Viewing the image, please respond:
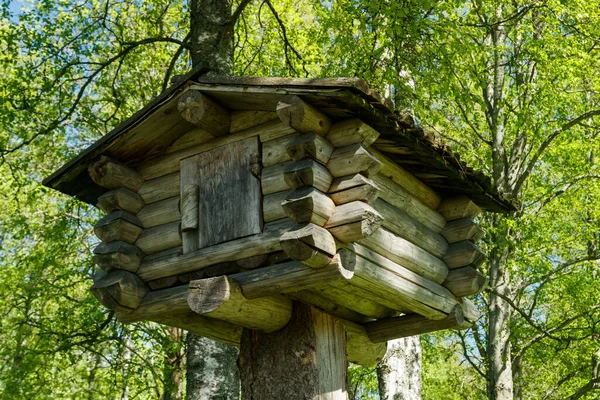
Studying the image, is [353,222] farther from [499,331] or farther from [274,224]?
[499,331]

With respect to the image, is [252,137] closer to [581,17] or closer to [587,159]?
[581,17]

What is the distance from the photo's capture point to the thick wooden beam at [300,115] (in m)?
4.88

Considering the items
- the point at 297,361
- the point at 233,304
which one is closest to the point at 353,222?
the point at 233,304

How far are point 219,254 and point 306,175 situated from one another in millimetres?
993

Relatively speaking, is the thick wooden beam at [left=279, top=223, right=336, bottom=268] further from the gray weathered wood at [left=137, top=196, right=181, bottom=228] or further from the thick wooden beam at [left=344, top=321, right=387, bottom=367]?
the thick wooden beam at [left=344, top=321, right=387, bottom=367]

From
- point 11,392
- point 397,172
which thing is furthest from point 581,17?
point 11,392

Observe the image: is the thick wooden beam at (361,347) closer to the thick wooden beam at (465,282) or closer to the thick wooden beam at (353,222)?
the thick wooden beam at (465,282)

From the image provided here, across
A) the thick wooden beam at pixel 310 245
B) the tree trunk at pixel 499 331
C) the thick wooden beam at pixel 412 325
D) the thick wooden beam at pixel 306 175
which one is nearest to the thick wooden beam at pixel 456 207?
the thick wooden beam at pixel 412 325

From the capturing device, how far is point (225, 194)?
5.51m

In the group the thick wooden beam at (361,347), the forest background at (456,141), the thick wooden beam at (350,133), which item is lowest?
the thick wooden beam at (361,347)

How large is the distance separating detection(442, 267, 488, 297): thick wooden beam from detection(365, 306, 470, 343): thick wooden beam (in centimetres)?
15

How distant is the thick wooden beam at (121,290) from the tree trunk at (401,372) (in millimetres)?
4584

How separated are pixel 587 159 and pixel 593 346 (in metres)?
5.37

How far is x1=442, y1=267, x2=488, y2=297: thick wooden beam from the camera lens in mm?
6191
